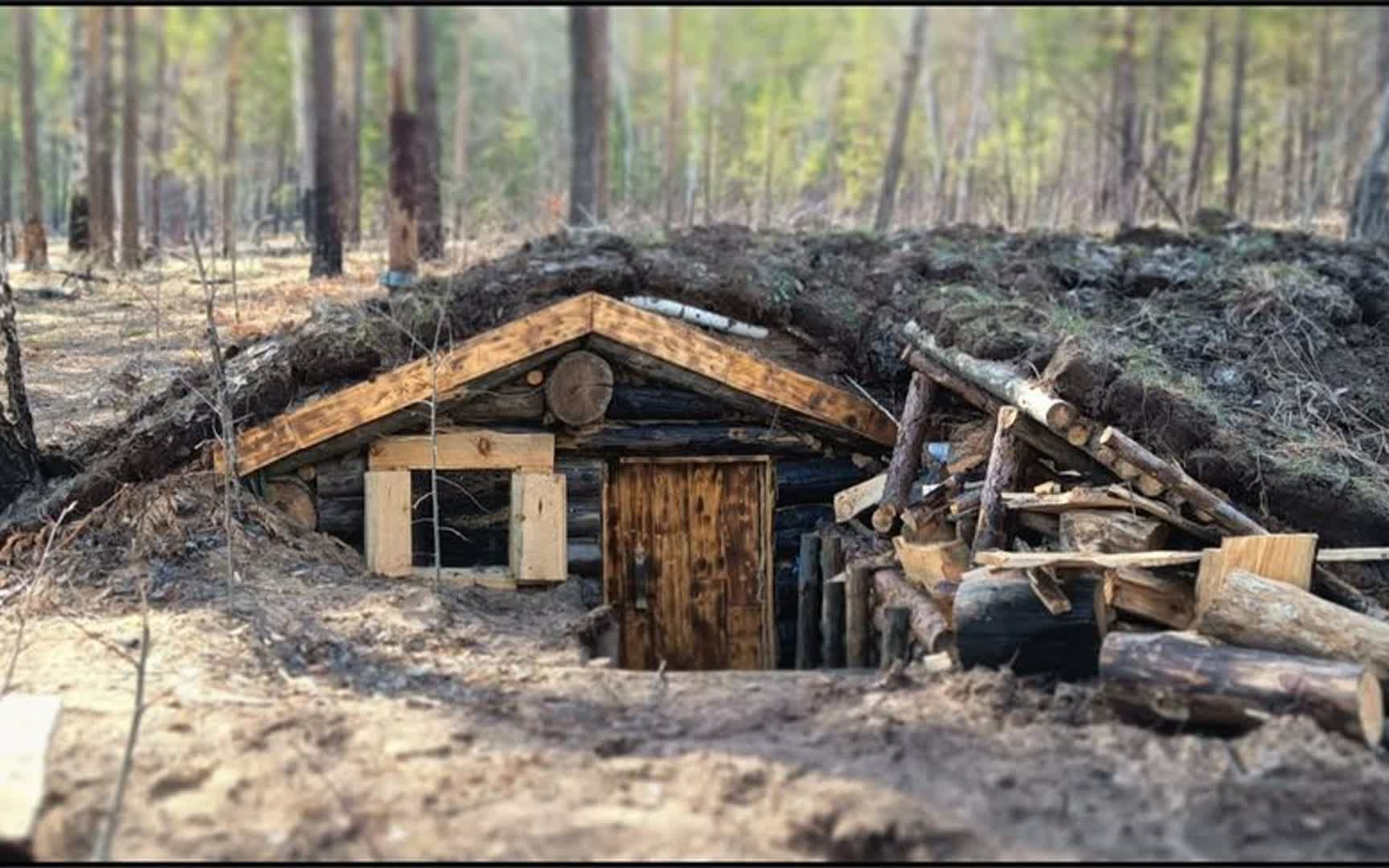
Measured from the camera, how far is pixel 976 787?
15.6ft

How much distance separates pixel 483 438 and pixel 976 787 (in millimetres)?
5597

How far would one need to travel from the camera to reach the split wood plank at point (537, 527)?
376 inches

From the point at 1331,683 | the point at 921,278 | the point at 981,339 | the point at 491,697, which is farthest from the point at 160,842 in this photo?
the point at 921,278

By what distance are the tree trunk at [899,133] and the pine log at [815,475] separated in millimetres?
5413

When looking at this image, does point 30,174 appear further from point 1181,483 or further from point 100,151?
point 1181,483

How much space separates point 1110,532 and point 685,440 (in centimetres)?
388

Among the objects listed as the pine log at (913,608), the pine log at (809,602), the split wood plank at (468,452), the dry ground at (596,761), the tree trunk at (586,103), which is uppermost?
the tree trunk at (586,103)

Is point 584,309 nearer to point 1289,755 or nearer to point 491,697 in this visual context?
point 491,697

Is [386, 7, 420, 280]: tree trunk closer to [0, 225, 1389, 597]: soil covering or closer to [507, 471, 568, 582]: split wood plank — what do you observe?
[0, 225, 1389, 597]: soil covering

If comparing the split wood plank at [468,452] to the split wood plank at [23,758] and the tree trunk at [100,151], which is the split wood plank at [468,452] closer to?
the split wood plank at [23,758]

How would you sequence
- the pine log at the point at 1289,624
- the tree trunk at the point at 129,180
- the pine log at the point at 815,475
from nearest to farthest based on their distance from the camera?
the pine log at the point at 1289,624, the pine log at the point at 815,475, the tree trunk at the point at 129,180

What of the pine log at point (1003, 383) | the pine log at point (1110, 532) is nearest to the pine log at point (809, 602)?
the pine log at point (1003, 383)

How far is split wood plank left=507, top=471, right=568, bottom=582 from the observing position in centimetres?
955

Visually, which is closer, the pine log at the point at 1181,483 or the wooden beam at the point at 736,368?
the pine log at the point at 1181,483
